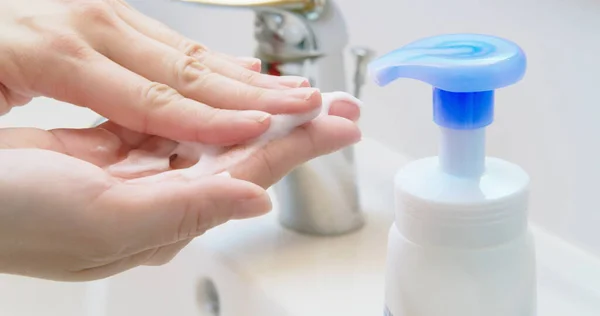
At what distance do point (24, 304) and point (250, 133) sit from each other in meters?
0.29

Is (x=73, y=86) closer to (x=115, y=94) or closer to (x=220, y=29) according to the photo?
(x=115, y=94)

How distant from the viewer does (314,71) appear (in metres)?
0.49

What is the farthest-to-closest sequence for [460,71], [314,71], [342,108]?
[314,71], [342,108], [460,71]

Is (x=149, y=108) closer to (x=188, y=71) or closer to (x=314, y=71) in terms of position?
(x=188, y=71)

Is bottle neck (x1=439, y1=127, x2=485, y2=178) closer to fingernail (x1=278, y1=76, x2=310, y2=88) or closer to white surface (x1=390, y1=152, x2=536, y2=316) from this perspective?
white surface (x1=390, y1=152, x2=536, y2=316)

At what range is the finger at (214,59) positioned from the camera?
39 centimetres

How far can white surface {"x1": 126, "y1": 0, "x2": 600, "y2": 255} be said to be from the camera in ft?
1.43

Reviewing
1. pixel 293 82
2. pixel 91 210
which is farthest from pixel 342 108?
pixel 91 210

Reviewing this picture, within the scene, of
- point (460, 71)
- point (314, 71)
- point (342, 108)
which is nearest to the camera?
point (460, 71)

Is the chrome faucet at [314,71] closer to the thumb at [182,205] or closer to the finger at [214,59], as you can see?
the finger at [214,59]

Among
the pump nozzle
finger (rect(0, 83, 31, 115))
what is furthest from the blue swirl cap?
finger (rect(0, 83, 31, 115))

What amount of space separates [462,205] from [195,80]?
166 millimetres

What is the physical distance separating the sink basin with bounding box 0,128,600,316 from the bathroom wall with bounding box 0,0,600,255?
2 cm

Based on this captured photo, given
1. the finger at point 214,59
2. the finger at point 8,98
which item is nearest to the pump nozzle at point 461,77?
the finger at point 214,59
